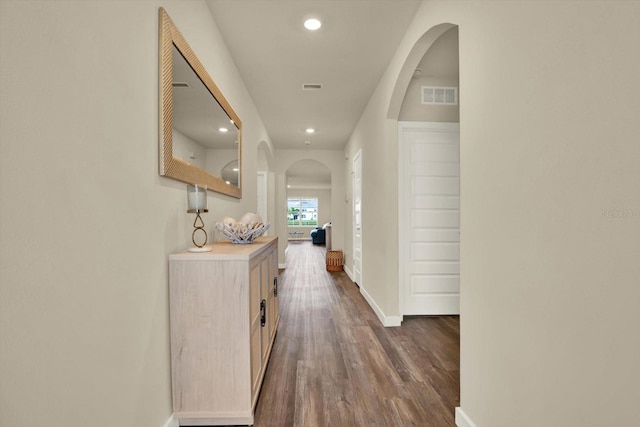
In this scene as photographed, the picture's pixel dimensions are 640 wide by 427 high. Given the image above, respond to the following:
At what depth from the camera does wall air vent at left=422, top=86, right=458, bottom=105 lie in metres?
3.27

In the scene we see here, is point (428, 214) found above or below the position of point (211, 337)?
above

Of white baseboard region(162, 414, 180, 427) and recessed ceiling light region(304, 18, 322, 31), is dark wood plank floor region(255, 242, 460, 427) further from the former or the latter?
recessed ceiling light region(304, 18, 322, 31)

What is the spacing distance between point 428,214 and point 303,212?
1239 cm

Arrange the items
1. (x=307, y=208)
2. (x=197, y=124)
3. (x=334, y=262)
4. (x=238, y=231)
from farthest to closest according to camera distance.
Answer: (x=307, y=208) → (x=334, y=262) → (x=238, y=231) → (x=197, y=124)

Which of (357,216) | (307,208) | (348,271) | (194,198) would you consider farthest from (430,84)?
(307,208)

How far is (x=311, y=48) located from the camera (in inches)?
107

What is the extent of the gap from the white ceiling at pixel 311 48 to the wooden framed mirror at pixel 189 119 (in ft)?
1.96

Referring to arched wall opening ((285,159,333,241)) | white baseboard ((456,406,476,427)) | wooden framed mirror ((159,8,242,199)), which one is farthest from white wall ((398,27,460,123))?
arched wall opening ((285,159,333,241))

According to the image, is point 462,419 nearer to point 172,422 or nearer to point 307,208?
point 172,422

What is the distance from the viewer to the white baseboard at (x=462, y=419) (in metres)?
1.51

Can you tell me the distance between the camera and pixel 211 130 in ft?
7.20

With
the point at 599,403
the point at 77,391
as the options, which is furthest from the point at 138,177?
the point at 599,403

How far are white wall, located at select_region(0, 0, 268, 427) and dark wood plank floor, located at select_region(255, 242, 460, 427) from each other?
2.54 ft

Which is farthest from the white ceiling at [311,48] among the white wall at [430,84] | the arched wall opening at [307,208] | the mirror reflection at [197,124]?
the arched wall opening at [307,208]
